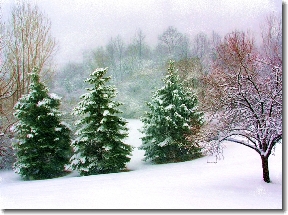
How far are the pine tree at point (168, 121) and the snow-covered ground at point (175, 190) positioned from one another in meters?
2.05

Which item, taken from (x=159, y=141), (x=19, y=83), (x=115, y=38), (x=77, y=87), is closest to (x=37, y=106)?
(x=19, y=83)

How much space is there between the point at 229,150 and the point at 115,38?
3.05 m

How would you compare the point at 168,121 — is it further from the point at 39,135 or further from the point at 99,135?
the point at 39,135

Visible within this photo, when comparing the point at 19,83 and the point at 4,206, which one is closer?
the point at 4,206

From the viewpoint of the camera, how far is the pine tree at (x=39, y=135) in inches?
228

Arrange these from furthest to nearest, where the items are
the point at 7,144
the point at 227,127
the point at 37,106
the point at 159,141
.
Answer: the point at 159,141, the point at 37,106, the point at 7,144, the point at 227,127

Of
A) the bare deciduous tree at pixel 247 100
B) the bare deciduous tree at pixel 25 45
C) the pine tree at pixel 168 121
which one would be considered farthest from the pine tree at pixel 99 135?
the bare deciduous tree at pixel 247 100

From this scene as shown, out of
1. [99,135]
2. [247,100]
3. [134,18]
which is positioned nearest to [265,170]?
[247,100]

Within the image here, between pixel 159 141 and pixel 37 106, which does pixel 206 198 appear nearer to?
pixel 159 141

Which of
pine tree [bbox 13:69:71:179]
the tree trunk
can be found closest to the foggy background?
pine tree [bbox 13:69:71:179]

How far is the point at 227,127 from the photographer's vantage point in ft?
13.5

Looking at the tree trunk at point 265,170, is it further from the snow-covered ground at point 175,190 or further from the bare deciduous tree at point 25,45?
the bare deciduous tree at point 25,45

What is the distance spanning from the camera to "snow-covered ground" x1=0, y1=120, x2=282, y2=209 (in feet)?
11.9

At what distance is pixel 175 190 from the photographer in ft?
13.0
